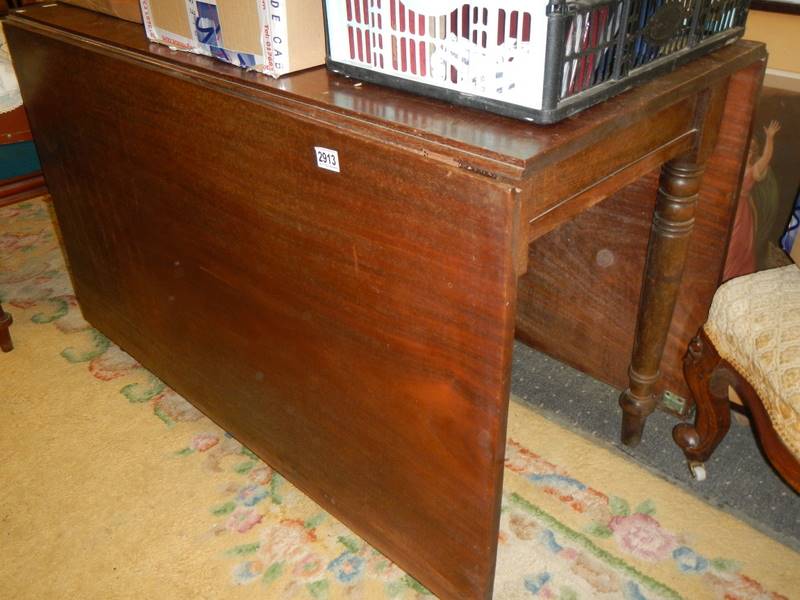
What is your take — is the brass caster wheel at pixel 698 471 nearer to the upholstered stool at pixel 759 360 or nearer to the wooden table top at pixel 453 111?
the upholstered stool at pixel 759 360

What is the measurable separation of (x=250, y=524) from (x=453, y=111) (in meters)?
0.89

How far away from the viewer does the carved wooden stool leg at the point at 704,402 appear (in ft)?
3.97

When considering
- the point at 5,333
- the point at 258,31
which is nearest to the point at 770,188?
the point at 258,31

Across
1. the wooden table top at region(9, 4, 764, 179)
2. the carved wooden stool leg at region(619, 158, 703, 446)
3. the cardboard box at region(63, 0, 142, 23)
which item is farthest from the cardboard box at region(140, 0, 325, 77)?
the carved wooden stool leg at region(619, 158, 703, 446)

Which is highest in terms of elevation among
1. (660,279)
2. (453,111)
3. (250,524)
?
(453,111)

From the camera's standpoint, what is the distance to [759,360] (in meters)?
1.04

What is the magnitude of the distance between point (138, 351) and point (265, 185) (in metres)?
0.83

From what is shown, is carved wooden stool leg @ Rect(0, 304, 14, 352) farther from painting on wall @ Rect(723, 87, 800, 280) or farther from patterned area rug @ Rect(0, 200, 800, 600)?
painting on wall @ Rect(723, 87, 800, 280)

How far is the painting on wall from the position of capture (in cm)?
136

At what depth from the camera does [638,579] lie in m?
1.22

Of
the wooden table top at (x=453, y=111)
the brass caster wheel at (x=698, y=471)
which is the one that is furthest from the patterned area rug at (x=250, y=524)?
the wooden table top at (x=453, y=111)

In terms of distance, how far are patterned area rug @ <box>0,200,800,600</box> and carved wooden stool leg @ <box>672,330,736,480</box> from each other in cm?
9

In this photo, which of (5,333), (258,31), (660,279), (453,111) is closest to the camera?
(453,111)

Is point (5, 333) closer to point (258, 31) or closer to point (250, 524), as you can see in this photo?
point (250, 524)
